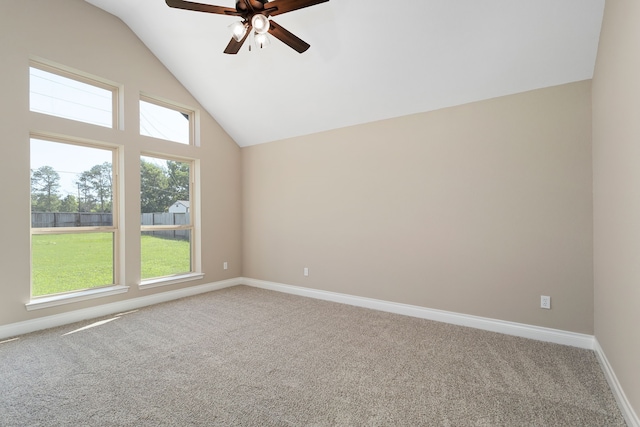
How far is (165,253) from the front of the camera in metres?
4.46

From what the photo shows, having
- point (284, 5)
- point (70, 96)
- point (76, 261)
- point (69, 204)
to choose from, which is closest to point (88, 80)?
point (70, 96)

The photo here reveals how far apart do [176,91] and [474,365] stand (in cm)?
493

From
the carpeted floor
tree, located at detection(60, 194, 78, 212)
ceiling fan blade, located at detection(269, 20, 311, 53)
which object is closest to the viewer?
the carpeted floor

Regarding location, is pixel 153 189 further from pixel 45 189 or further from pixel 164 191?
pixel 45 189

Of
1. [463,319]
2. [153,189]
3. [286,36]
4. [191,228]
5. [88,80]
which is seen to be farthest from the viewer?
[191,228]

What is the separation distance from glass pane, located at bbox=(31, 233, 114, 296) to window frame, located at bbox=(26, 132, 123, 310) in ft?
0.14

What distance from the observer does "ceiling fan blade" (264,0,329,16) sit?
82.7 inches

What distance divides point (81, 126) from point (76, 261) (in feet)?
5.21

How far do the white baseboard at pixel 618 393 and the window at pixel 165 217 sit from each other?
4.84 meters

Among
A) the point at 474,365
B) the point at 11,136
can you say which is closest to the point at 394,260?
the point at 474,365

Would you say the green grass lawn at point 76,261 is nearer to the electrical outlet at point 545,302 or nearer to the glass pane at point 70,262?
the glass pane at point 70,262

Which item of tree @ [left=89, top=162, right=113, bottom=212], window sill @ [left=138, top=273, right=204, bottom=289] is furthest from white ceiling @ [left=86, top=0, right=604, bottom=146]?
window sill @ [left=138, top=273, right=204, bottom=289]

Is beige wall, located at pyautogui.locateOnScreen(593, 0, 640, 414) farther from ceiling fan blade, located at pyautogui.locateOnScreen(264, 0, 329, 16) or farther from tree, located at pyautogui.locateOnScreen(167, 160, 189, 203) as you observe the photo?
tree, located at pyautogui.locateOnScreen(167, 160, 189, 203)

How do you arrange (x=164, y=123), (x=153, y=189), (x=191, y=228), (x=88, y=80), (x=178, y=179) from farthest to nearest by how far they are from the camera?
(x=191, y=228) < (x=178, y=179) < (x=164, y=123) < (x=153, y=189) < (x=88, y=80)
